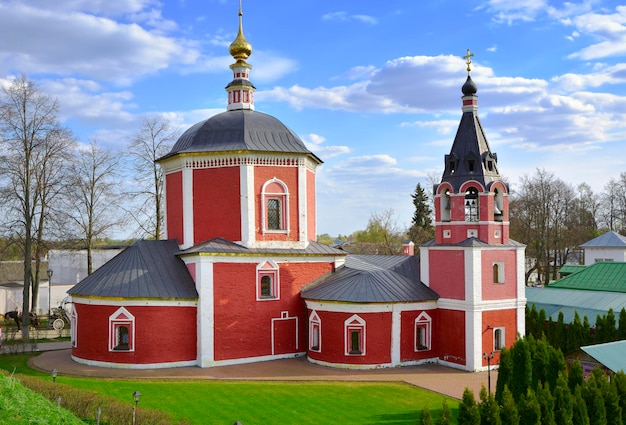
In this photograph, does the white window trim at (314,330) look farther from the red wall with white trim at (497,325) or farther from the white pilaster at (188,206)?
the red wall with white trim at (497,325)

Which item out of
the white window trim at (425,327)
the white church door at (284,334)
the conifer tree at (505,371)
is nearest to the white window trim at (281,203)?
the white church door at (284,334)

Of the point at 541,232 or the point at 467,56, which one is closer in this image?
the point at 467,56

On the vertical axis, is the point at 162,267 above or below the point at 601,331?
above

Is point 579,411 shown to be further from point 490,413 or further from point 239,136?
point 239,136

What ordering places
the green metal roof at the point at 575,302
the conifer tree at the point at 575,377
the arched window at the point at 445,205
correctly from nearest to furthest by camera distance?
the conifer tree at the point at 575,377 < the arched window at the point at 445,205 < the green metal roof at the point at 575,302

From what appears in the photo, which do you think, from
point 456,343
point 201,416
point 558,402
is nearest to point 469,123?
point 456,343

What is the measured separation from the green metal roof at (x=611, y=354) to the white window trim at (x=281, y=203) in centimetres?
1048

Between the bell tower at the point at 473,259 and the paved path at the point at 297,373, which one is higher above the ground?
the bell tower at the point at 473,259

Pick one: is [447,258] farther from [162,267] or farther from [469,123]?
[162,267]

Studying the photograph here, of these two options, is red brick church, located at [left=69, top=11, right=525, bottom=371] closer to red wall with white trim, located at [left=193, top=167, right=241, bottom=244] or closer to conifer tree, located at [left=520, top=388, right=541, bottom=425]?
red wall with white trim, located at [left=193, top=167, right=241, bottom=244]

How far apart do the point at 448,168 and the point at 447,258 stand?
3.09 m

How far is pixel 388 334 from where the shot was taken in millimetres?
18953

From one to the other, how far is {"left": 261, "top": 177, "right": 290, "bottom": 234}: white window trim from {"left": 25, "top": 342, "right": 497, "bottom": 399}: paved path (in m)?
4.63

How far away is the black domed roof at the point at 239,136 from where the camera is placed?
20781 millimetres
